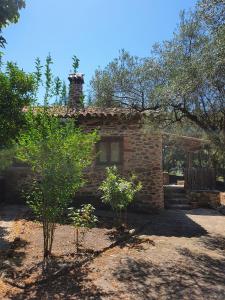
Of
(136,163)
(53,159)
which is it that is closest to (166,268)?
(53,159)

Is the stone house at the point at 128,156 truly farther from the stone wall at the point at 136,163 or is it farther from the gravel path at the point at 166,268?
the gravel path at the point at 166,268

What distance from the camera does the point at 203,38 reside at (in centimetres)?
1112

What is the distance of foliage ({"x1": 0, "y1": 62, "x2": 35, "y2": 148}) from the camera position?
366 inches

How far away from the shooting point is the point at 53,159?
7809 mm

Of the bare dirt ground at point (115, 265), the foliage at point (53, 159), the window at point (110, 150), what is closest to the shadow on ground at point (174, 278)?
the bare dirt ground at point (115, 265)

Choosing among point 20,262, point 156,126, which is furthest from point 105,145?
point 20,262

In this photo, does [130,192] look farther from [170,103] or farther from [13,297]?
[13,297]

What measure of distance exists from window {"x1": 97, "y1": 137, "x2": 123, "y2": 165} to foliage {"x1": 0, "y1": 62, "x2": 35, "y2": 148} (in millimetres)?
5501

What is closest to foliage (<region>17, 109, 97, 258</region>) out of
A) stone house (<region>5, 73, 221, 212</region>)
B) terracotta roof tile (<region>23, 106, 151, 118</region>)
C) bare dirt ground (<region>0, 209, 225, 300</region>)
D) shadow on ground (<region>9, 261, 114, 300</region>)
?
bare dirt ground (<region>0, 209, 225, 300</region>)

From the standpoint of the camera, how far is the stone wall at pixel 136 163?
586 inches

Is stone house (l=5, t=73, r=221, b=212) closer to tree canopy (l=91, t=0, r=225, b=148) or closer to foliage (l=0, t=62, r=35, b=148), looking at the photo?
tree canopy (l=91, t=0, r=225, b=148)

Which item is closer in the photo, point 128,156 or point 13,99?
point 13,99

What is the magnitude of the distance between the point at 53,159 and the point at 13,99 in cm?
261

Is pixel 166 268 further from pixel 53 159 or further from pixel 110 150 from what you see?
pixel 110 150
